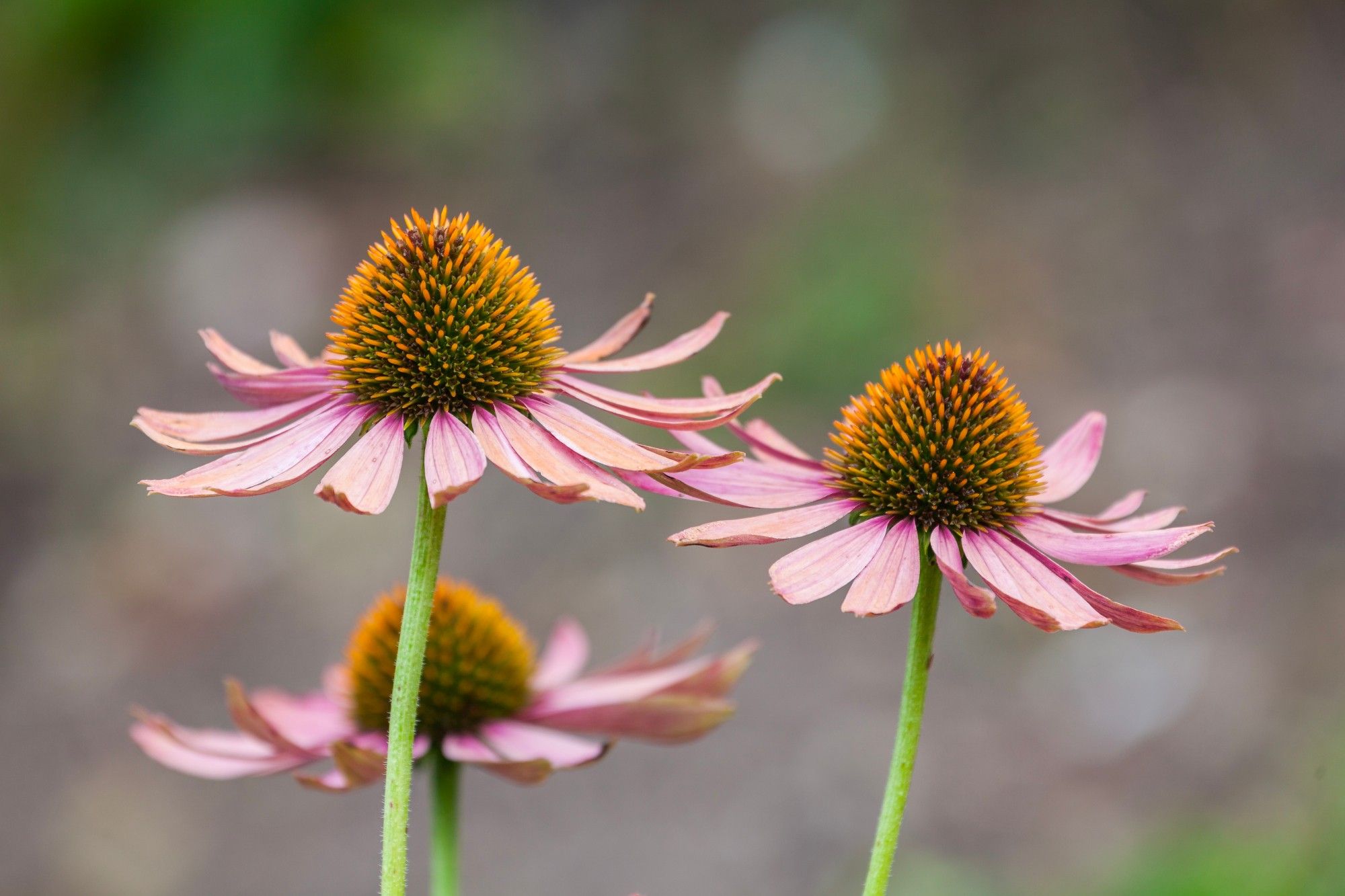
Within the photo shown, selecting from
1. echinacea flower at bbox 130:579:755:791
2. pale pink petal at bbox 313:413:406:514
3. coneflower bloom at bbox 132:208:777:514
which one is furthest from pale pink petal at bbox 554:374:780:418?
echinacea flower at bbox 130:579:755:791

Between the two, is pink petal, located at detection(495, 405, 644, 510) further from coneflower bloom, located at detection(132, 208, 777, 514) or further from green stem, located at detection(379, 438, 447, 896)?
green stem, located at detection(379, 438, 447, 896)

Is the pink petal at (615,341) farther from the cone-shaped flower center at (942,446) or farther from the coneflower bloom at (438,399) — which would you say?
the cone-shaped flower center at (942,446)

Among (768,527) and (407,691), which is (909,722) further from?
(407,691)

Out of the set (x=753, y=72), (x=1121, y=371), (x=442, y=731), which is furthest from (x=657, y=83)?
(x=442, y=731)

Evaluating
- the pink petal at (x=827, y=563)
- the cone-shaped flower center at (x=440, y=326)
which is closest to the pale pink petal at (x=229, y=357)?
the cone-shaped flower center at (x=440, y=326)

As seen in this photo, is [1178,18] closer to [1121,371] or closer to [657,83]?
[1121,371]
